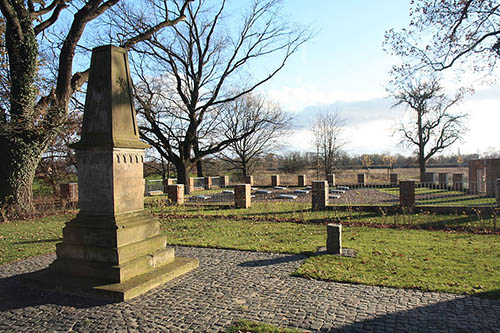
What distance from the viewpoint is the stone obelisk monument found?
17.5ft

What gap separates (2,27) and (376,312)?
1772cm

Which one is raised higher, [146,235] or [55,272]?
[146,235]

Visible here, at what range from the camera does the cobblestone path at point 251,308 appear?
393 centimetres

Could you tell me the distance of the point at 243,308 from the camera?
4438 mm

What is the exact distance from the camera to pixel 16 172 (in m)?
14.1

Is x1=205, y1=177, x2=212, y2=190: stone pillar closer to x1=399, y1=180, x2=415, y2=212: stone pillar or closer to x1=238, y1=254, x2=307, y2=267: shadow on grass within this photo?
x1=399, y1=180, x2=415, y2=212: stone pillar

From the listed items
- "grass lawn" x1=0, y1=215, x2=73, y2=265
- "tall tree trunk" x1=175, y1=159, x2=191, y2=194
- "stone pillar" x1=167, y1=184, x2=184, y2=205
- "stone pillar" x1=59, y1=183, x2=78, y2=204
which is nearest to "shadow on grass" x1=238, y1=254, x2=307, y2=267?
"grass lawn" x1=0, y1=215, x2=73, y2=265

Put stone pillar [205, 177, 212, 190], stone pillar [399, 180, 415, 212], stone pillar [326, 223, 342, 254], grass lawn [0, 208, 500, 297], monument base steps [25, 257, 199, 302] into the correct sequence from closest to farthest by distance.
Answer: monument base steps [25, 257, 199, 302] < grass lawn [0, 208, 500, 297] < stone pillar [326, 223, 342, 254] < stone pillar [399, 180, 415, 212] < stone pillar [205, 177, 212, 190]

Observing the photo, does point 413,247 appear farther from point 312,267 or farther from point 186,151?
point 186,151

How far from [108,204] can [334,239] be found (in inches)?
176

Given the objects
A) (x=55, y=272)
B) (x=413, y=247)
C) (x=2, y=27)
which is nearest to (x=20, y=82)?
(x=2, y=27)

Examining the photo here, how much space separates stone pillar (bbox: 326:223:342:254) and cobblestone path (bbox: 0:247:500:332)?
1.80m

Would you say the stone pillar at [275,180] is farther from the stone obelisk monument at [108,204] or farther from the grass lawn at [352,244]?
the stone obelisk monument at [108,204]

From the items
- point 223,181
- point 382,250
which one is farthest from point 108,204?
point 223,181
